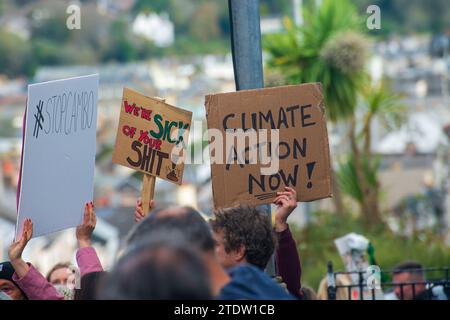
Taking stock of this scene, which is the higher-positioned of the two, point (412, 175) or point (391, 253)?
point (412, 175)

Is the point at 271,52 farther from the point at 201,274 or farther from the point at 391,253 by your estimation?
the point at 201,274

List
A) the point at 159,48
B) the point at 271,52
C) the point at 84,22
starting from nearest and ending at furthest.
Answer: the point at 271,52, the point at 84,22, the point at 159,48

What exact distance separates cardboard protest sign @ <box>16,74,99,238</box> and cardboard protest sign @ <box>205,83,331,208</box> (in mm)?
529

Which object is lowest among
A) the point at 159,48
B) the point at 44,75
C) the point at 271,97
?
the point at 271,97

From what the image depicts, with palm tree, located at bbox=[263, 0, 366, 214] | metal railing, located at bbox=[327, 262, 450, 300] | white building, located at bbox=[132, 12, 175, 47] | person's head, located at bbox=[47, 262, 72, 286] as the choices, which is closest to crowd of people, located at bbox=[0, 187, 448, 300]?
person's head, located at bbox=[47, 262, 72, 286]

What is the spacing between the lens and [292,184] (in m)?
5.16

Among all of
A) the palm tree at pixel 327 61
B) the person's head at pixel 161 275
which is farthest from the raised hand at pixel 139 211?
the palm tree at pixel 327 61

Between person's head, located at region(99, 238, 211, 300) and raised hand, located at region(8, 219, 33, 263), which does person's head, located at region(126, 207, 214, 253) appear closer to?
person's head, located at region(99, 238, 211, 300)

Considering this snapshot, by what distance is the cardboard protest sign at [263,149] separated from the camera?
5152 millimetres

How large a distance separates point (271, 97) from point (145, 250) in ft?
7.74

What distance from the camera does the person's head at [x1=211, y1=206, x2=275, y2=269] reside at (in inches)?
176

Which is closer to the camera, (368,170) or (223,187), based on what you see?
(223,187)
